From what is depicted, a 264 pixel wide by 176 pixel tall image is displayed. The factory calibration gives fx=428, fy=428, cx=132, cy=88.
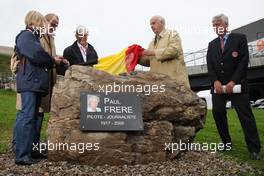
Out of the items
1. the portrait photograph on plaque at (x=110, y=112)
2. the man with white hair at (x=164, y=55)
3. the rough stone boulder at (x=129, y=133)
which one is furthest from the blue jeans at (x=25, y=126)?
the man with white hair at (x=164, y=55)

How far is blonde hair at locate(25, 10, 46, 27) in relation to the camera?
6922mm

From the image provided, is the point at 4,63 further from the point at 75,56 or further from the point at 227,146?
the point at 227,146

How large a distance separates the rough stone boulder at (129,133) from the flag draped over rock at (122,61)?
0.44 metres

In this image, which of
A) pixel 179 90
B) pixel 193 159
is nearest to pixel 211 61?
pixel 179 90

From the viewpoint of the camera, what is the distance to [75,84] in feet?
24.3

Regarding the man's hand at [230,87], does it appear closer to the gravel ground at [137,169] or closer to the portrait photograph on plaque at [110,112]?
the gravel ground at [137,169]

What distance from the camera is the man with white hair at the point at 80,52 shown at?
835 centimetres

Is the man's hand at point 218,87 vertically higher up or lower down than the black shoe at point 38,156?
higher up

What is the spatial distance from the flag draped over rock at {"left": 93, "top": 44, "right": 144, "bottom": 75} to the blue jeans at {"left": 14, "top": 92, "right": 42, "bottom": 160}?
6.31 ft

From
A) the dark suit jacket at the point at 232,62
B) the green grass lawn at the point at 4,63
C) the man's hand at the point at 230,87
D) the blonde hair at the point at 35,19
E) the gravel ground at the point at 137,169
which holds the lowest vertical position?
the gravel ground at the point at 137,169

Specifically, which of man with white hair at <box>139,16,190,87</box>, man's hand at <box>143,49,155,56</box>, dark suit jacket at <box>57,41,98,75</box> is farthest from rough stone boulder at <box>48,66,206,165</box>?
dark suit jacket at <box>57,41,98,75</box>

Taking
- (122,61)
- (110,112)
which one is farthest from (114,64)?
(110,112)

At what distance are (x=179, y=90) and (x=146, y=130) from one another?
1109 mm

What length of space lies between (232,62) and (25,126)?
3955mm
